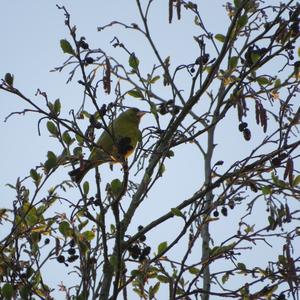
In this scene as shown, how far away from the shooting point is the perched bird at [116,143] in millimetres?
2625

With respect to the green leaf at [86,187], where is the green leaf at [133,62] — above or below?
above

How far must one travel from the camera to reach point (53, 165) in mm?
2953

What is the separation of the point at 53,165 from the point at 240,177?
102cm

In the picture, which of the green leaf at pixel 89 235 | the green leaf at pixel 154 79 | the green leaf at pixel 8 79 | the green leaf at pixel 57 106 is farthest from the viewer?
the green leaf at pixel 154 79

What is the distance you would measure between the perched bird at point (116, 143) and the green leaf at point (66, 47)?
438 millimetres

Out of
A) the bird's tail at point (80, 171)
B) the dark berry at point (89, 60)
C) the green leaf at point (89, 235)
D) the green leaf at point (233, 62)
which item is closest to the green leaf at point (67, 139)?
the bird's tail at point (80, 171)

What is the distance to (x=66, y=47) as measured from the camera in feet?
9.07

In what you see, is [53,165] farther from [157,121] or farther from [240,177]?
[240,177]

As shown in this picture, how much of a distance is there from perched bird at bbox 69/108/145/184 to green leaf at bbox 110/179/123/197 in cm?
11

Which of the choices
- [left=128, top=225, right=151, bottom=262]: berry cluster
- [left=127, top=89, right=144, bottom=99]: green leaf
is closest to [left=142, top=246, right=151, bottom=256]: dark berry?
[left=128, top=225, right=151, bottom=262]: berry cluster

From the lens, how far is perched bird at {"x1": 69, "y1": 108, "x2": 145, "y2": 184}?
2.62 metres

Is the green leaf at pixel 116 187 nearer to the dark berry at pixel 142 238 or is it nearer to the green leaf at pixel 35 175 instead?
the dark berry at pixel 142 238

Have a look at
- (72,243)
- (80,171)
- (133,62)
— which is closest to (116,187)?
(80,171)

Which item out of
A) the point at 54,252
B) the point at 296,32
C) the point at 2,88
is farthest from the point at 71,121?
the point at 296,32
